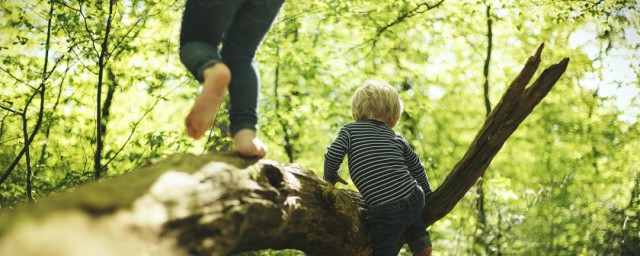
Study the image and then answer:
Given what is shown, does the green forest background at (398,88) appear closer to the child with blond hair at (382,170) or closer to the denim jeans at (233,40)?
the child with blond hair at (382,170)

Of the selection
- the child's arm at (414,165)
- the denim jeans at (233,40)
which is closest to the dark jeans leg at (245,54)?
the denim jeans at (233,40)

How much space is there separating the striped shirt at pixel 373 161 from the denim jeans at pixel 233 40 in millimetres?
949

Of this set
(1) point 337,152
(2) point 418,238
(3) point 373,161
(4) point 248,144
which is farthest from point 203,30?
(2) point 418,238

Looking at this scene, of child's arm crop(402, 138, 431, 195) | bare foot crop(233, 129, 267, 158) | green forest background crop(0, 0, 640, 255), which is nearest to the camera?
bare foot crop(233, 129, 267, 158)

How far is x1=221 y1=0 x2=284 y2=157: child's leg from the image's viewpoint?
7.55 ft

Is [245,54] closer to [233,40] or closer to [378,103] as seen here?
[233,40]

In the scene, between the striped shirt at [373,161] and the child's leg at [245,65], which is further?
the striped shirt at [373,161]

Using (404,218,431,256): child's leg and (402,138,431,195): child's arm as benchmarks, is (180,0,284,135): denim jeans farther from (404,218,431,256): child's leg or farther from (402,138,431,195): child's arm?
(404,218,431,256): child's leg

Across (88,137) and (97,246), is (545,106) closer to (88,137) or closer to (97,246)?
(88,137)

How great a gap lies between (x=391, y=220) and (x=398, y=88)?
313 inches

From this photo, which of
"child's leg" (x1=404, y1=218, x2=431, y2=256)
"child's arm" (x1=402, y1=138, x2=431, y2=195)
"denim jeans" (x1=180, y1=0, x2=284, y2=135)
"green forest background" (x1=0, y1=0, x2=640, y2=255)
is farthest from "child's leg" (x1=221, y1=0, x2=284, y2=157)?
"green forest background" (x1=0, y1=0, x2=640, y2=255)

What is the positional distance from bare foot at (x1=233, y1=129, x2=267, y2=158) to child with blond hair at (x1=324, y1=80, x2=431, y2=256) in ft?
3.09

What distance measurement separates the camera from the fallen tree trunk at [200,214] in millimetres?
1134

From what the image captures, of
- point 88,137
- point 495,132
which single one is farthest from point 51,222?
point 88,137
